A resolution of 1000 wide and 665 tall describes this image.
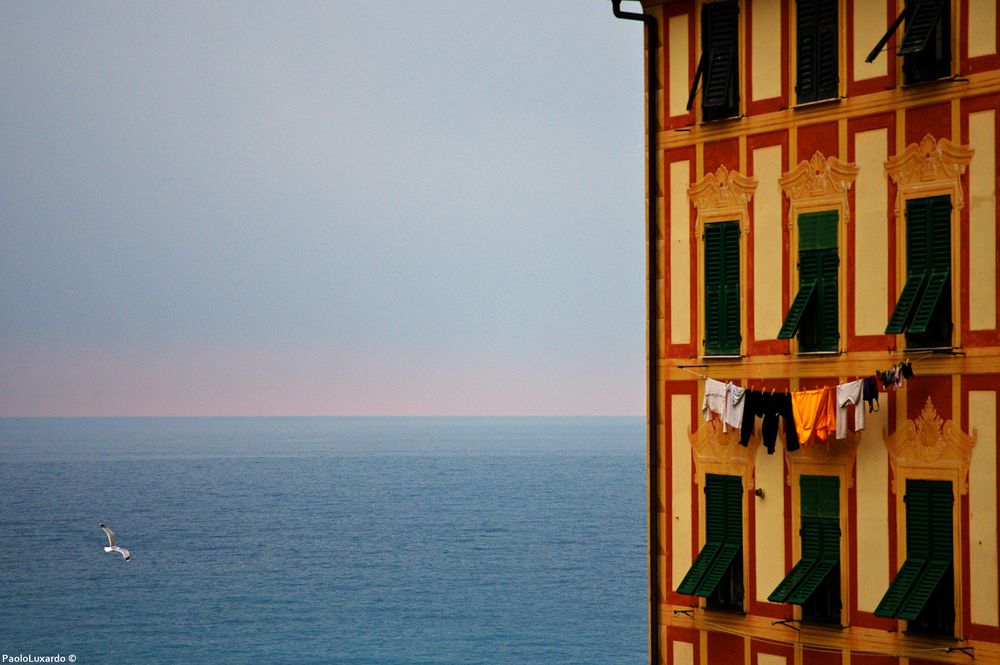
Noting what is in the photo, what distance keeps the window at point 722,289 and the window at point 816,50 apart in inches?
108

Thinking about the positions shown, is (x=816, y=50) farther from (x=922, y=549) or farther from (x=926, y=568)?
(x=926, y=568)

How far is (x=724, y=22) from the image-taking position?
24953 millimetres

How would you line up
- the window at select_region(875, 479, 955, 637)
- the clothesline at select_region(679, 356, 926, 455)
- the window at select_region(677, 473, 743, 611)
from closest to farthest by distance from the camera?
the window at select_region(875, 479, 955, 637) → the clothesline at select_region(679, 356, 926, 455) → the window at select_region(677, 473, 743, 611)

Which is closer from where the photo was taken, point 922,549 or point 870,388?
point 922,549

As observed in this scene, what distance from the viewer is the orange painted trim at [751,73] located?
79.2 feet

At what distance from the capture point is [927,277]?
72.7 ft

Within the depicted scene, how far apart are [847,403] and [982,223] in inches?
141

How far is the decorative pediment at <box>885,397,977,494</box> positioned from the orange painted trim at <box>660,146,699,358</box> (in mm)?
4392

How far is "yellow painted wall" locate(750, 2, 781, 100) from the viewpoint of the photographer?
2425 cm

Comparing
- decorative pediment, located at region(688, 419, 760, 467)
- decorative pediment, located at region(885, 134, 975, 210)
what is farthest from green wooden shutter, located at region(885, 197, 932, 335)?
decorative pediment, located at region(688, 419, 760, 467)

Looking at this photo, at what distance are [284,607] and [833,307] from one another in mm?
99967

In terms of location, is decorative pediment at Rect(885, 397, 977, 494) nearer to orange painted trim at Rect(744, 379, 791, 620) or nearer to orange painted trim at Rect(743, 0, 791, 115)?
orange painted trim at Rect(744, 379, 791, 620)

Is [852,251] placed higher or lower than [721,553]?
higher

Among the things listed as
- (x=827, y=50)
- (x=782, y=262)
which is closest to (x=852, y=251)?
(x=782, y=262)
